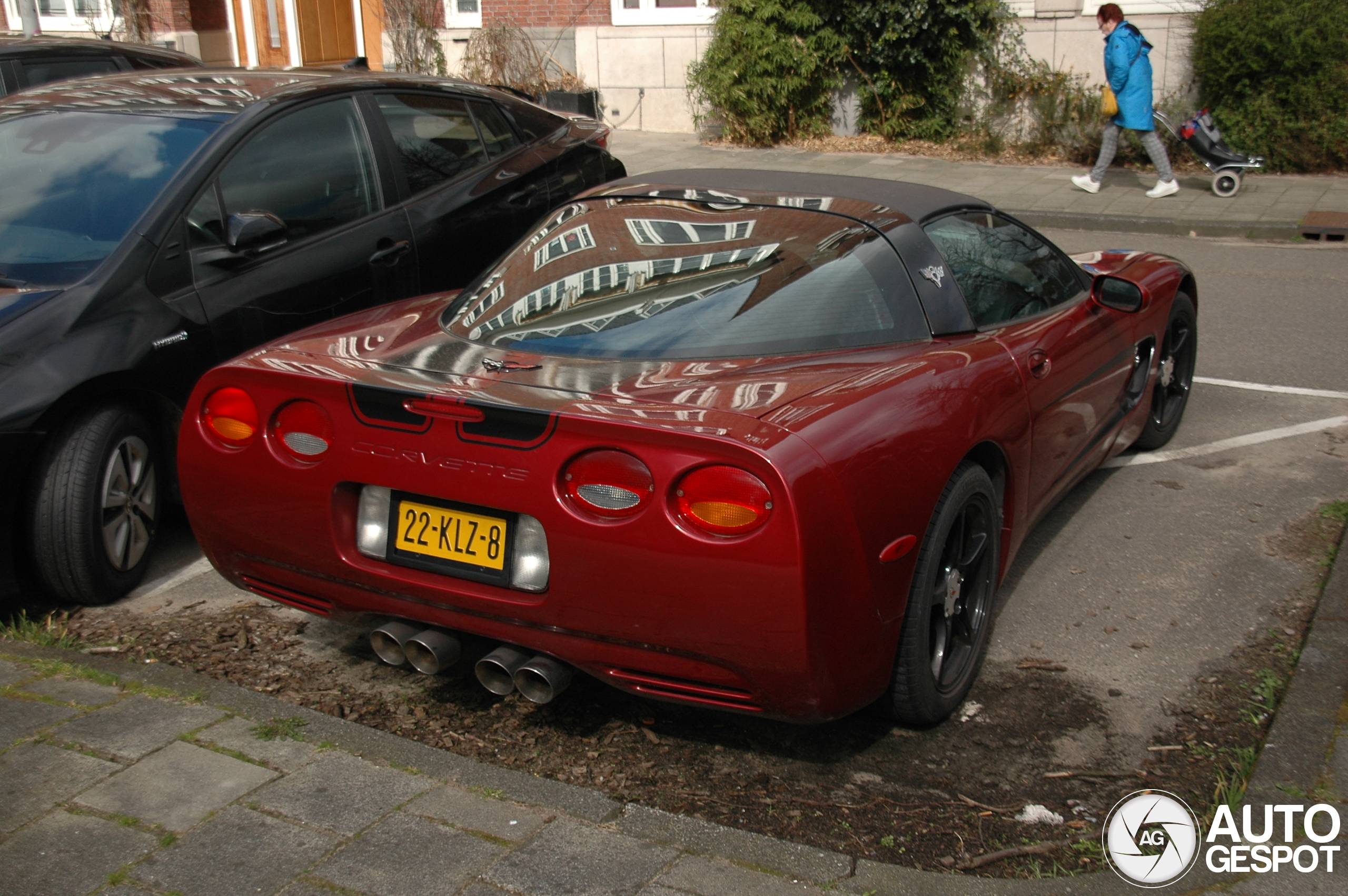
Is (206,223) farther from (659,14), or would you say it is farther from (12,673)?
(659,14)

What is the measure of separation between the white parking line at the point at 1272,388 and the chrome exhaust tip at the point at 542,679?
15.7 feet

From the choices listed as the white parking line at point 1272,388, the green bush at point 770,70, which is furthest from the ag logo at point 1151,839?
the green bush at point 770,70

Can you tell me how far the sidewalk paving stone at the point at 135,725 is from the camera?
296 centimetres

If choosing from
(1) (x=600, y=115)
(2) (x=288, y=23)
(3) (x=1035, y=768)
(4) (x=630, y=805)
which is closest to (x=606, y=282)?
(4) (x=630, y=805)

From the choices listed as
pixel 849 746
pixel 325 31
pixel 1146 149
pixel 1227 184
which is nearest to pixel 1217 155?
pixel 1227 184

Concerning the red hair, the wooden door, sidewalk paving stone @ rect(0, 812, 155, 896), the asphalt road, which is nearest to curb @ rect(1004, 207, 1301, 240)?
the red hair

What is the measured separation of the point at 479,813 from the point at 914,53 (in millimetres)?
13230

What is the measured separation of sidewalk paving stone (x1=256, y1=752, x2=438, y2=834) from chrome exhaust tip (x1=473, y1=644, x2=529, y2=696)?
27cm

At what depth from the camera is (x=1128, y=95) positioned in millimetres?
11641

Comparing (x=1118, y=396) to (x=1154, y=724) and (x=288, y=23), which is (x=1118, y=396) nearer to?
(x=1154, y=724)

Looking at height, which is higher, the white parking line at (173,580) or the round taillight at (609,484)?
the round taillight at (609,484)

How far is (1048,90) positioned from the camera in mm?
13828

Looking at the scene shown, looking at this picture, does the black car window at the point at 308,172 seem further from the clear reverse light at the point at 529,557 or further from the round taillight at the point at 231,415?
the clear reverse light at the point at 529,557

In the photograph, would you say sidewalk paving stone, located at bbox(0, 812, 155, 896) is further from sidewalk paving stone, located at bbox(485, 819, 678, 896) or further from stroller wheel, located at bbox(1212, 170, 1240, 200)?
stroller wheel, located at bbox(1212, 170, 1240, 200)
